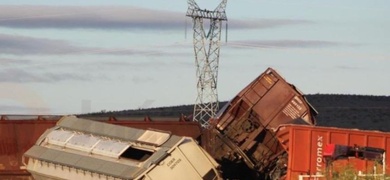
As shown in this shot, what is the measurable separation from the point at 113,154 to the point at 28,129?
5808mm

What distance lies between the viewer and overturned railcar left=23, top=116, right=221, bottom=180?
24.7 m

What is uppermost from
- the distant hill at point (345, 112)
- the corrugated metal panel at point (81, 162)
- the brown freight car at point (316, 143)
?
the distant hill at point (345, 112)

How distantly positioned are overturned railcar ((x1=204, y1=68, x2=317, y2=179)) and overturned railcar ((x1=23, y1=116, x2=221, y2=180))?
154 inches

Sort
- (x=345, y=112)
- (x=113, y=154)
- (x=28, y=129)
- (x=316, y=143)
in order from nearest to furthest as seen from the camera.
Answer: (x=113, y=154) < (x=316, y=143) < (x=28, y=129) < (x=345, y=112)

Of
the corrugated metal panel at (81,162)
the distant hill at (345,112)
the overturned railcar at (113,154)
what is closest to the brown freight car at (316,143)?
the overturned railcar at (113,154)

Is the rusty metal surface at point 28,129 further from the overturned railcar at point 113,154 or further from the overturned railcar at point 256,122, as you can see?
the overturned railcar at point 113,154

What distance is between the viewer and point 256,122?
99.0ft

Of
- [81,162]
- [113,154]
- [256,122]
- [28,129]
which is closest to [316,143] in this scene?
[256,122]

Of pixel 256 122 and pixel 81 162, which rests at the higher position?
pixel 256 122

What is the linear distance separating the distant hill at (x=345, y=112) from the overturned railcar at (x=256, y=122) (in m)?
26.4

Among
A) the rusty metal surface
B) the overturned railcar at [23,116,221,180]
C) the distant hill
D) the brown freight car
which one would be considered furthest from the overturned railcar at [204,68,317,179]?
the distant hill

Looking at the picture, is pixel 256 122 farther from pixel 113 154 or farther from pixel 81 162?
pixel 81 162

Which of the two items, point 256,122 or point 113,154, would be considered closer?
point 113,154

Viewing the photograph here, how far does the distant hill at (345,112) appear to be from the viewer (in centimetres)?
6769
